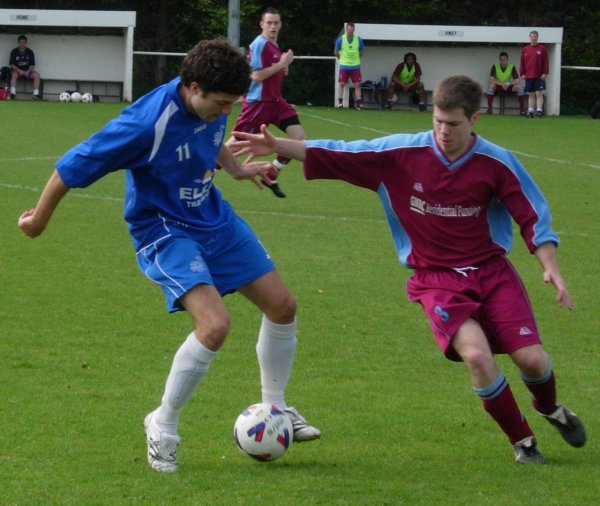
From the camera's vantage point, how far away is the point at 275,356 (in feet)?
17.8

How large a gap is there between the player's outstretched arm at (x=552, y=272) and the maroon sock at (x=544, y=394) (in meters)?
0.44

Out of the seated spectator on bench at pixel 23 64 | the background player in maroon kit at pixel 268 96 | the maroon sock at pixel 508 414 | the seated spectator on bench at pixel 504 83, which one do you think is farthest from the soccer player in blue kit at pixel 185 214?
the seated spectator on bench at pixel 504 83

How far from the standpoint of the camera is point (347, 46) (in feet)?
91.5

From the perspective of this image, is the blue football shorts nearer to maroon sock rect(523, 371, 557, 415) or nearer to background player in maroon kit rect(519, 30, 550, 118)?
maroon sock rect(523, 371, 557, 415)

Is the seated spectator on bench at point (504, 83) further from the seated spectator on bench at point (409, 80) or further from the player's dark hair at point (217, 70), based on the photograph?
the player's dark hair at point (217, 70)

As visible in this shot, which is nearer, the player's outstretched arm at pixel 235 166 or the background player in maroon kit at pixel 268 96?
the player's outstretched arm at pixel 235 166

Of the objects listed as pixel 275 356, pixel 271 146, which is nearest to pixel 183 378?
pixel 275 356

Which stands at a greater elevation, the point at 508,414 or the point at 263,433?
the point at 508,414

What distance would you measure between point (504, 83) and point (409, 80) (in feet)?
7.48

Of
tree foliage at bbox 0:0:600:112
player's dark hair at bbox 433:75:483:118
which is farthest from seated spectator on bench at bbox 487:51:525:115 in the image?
player's dark hair at bbox 433:75:483:118

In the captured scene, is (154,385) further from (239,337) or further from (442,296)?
(442,296)

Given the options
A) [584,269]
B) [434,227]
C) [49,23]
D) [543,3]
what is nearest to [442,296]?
[434,227]

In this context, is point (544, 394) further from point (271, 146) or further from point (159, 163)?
point (159, 163)

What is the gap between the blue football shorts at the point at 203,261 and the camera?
505 centimetres
